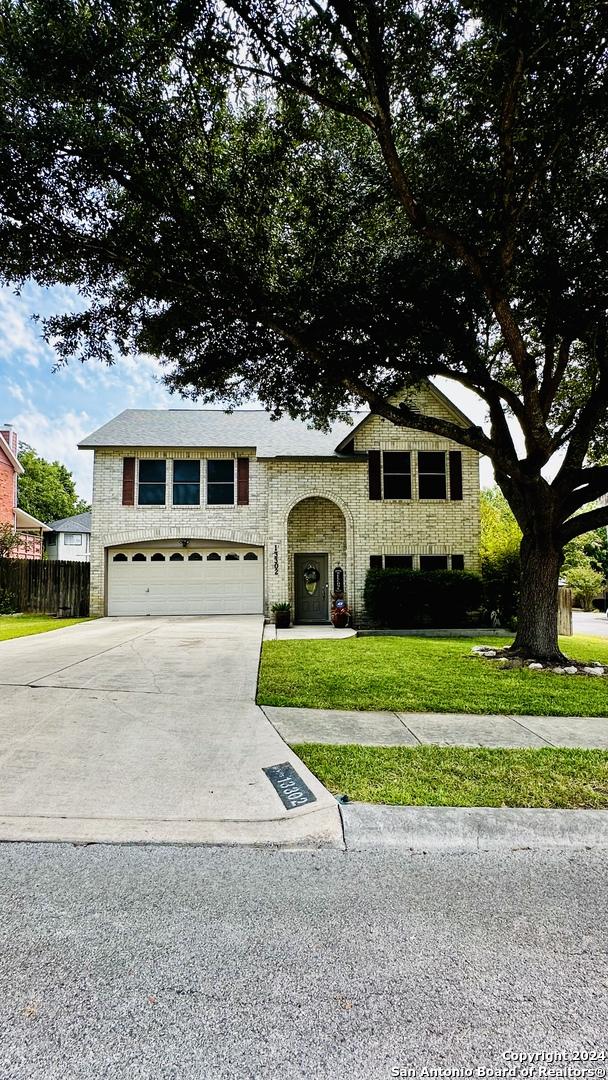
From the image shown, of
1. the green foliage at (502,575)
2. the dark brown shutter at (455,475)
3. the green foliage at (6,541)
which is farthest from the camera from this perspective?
the green foliage at (6,541)

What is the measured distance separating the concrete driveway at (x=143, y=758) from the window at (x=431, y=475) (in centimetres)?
1108

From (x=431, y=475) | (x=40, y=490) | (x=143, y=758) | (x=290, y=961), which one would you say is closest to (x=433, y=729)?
(x=143, y=758)

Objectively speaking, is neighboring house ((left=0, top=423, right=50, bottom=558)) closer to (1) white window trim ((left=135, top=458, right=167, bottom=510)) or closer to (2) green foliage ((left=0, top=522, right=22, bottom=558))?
(2) green foliage ((left=0, top=522, right=22, bottom=558))

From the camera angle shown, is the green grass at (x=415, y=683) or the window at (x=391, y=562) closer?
the green grass at (x=415, y=683)

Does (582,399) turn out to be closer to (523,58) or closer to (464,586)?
(464,586)

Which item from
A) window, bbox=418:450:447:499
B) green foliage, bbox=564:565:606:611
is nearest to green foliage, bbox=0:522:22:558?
window, bbox=418:450:447:499

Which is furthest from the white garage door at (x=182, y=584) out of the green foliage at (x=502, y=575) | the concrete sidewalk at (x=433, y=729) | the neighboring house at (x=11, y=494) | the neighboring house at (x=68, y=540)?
the neighboring house at (x=68, y=540)

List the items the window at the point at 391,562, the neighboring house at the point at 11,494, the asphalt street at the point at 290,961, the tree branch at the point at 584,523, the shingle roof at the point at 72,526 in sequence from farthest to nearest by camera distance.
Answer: the shingle roof at the point at 72,526 → the neighboring house at the point at 11,494 → the window at the point at 391,562 → the tree branch at the point at 584,523 → the asphalt street at the point at 290,961

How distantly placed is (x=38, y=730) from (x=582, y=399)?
43.8 feet

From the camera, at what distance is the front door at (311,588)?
18.8 m

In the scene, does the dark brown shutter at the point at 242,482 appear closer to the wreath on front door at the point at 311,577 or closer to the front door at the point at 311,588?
the front door at the point at 311,588

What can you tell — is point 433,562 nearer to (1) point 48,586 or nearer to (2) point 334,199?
(2) point 334,199

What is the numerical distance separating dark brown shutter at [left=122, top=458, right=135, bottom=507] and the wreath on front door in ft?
20.1

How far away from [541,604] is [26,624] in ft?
44.9
